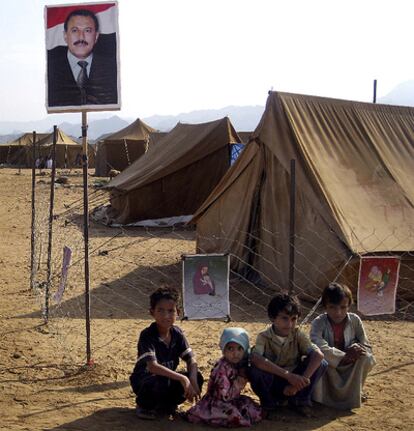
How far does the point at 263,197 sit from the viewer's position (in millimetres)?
8305

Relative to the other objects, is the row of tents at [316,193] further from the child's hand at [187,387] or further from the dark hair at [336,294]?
the child's hand at [187,387]

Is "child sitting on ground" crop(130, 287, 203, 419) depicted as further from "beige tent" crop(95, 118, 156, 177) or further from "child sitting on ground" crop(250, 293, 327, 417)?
"beige tent" crop(95, 118, 156, 177)

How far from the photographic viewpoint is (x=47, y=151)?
37.8 metres

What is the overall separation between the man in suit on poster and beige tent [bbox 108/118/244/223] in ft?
28.6

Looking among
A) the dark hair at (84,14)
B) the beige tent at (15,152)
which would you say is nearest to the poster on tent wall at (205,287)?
the dark hair at (84,14)

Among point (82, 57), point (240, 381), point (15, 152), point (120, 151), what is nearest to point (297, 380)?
point (240, 381)

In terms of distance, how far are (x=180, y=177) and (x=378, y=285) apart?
28.2 feet

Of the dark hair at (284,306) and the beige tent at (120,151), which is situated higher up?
the beige tent at (120,151)

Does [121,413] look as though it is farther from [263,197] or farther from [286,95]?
[286,95]

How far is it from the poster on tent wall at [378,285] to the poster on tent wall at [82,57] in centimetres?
278

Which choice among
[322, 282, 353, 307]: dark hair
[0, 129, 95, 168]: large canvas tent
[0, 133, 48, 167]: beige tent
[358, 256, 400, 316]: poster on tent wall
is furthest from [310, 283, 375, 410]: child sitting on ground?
[0, 133, 48, 167]: beige tent

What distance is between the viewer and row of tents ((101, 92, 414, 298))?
7254 mm

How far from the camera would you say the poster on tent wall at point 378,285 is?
5.58 meters

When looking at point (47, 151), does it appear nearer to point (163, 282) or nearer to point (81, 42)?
point (163, 282)
